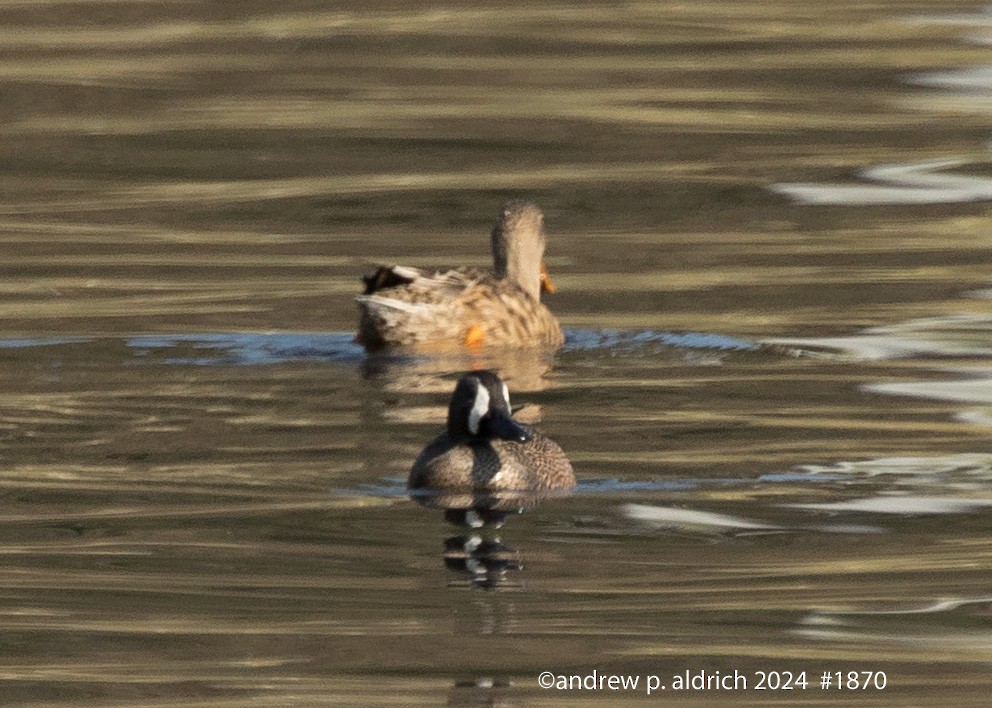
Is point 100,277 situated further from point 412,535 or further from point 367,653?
point 367,653

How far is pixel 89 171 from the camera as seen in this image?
60.0ft

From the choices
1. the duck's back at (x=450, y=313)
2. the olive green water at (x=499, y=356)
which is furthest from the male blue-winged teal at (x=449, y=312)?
the olive green water at (x=499, y=356)

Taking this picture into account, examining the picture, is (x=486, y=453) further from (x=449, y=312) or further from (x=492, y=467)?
(x=449, y=312)

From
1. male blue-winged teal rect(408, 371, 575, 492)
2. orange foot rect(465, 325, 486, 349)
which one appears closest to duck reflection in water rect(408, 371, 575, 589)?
male blue-winged teal rect(408, 371, 575, 492)

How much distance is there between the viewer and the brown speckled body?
984cm

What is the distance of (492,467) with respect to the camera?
32.9ft

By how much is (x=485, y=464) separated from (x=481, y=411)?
0.20 m

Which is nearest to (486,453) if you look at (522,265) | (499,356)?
(499,356)

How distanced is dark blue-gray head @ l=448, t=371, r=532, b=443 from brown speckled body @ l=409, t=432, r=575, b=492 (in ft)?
0.16

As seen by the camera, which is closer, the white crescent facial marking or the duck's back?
the white crescent facial marking

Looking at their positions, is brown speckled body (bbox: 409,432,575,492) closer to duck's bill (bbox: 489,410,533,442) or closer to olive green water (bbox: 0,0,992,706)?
duck's bill (bbox: 489,410,533,442)

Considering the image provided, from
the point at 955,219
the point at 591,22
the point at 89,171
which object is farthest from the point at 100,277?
the point at 591,22

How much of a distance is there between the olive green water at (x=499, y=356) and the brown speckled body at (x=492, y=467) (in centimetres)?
18

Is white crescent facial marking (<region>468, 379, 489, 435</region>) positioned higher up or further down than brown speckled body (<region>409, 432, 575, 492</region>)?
higher up
